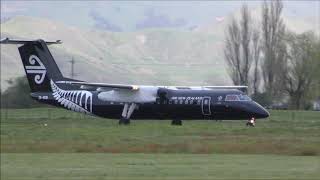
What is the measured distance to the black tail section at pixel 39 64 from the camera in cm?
5431

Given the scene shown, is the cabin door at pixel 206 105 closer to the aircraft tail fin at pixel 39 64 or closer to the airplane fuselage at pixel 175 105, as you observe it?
the airplane fuselage at pixel 175 105

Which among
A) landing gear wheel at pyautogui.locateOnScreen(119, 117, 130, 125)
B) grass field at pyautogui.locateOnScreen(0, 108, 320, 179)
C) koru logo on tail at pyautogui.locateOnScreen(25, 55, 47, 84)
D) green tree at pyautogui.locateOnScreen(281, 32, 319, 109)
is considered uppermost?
grass field at pyautogui.locateOnScreen(0, 108, 320, 179)

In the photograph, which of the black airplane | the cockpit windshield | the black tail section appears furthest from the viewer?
the black tail section

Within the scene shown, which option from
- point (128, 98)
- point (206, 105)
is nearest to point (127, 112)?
point (128, 98)

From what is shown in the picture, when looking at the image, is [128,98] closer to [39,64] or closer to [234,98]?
[234,98]

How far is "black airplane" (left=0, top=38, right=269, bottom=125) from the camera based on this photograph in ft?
160

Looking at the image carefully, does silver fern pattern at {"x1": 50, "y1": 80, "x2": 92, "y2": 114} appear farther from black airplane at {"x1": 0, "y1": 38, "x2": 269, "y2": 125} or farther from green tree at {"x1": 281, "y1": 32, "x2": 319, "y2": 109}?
green tree at {"x1": 281, "y1": 32, "x2": 319, "y2": 109}

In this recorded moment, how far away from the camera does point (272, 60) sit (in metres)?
102

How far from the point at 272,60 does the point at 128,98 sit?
175ft

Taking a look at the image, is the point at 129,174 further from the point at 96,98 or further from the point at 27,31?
the point at 27,31

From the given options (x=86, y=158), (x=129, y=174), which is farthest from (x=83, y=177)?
(x=86, y=158)

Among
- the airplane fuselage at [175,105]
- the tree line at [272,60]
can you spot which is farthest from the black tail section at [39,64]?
the tree line at [272,60]

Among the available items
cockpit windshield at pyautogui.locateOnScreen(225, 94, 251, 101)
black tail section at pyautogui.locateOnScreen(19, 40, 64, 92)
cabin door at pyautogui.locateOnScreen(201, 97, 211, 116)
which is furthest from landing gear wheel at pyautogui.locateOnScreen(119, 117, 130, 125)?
cockpit windshield at pyautogui.locateOnScreen(225, 94, 251, 101)

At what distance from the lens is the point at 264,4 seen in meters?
105
